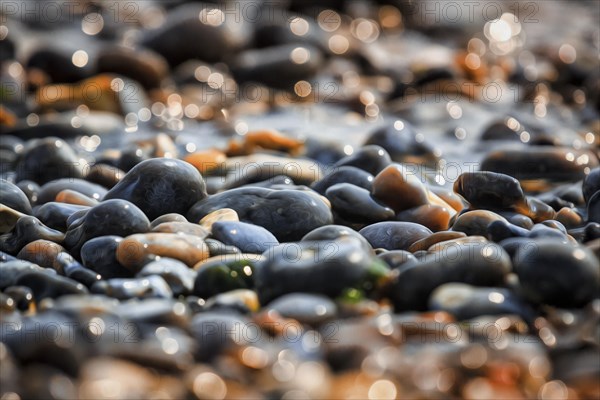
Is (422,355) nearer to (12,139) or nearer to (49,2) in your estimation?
(12,139)

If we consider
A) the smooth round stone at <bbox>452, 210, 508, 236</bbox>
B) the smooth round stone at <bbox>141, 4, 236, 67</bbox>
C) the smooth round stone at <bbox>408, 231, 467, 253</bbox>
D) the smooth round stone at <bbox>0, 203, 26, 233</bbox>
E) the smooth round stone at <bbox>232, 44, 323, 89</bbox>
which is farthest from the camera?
the smooth round stone at <bbox>141, 4, 236, 67</bbox>

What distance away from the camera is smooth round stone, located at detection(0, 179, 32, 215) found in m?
3.27

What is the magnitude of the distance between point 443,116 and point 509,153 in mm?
1709

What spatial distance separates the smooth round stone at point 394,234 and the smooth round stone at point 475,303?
595 millimetres

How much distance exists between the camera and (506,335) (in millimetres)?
2217

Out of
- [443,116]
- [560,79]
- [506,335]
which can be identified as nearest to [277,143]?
[443,116]

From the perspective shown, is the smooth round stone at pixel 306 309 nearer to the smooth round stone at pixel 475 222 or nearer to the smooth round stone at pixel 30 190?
the smooth round stone at pixel 475 222

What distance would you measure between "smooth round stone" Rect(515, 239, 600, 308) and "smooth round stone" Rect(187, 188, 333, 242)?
91 cm

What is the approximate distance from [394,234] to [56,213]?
117 centimetres

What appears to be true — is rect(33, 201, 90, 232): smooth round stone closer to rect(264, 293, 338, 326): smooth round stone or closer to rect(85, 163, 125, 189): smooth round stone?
rect(85, 163, 125, 189): smooth round stone

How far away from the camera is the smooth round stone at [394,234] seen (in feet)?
9.80

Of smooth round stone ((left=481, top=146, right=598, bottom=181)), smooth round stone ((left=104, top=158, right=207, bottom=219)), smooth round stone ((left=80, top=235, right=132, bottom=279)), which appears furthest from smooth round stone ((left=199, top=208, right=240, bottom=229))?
smooth round stone ((left=481, top=146, right=598, bottom=181))

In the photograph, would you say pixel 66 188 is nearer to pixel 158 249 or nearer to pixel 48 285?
pixel 158 249

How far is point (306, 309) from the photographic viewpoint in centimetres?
227
